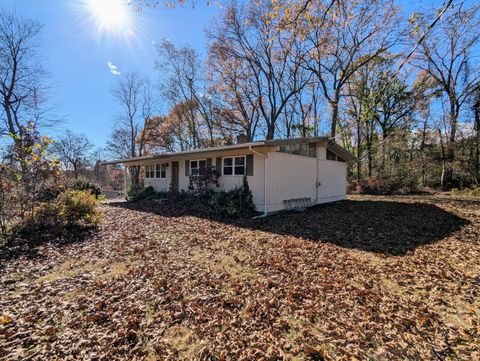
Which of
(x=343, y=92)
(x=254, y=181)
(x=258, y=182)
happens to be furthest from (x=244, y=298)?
(x=343, y=92)

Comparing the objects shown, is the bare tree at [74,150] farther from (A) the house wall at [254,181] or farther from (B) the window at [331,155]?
(B) the window at [331,155]

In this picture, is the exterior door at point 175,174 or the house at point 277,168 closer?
the house at point 277,168

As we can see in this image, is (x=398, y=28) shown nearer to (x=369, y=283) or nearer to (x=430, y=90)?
(x=430, y=90)

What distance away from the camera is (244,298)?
10.5ft

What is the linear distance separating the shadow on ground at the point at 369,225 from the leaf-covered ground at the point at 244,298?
0.33ft

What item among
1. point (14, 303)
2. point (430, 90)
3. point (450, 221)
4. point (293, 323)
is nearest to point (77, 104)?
point (14, 303)

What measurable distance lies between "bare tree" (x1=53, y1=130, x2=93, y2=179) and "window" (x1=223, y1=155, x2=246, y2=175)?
79.7ft

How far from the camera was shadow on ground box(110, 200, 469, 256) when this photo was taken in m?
5.92

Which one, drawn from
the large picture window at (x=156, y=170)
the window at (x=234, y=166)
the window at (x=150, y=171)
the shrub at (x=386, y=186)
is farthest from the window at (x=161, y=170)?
the shrub at (x=386, y=186)

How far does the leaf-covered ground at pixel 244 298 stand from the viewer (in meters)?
2.34

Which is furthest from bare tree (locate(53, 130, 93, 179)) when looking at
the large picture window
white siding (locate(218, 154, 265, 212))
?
white siding (locate(218, 154, 265, 212))

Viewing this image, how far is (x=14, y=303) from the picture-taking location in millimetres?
3137

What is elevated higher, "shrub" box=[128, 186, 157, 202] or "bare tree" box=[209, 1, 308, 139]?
"bare tree" box=[209, 1, 308, 139]

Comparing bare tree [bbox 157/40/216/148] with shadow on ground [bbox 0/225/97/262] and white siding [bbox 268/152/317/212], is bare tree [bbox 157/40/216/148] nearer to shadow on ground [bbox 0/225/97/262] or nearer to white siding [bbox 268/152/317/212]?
white siding [bbox 268/152/317/212]
